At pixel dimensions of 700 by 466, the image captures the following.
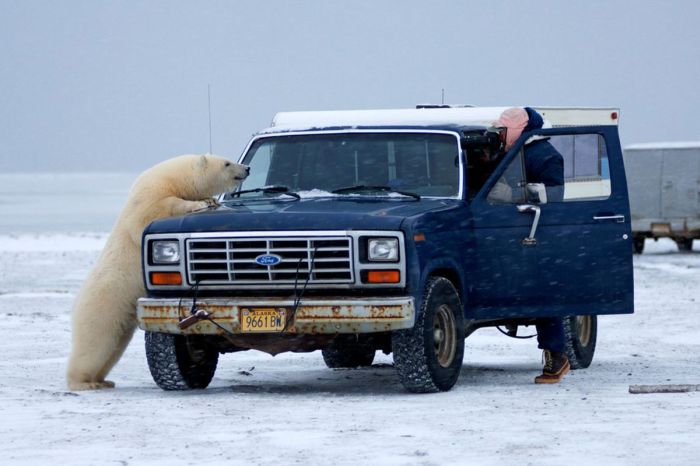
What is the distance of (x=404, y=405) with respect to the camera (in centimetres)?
855

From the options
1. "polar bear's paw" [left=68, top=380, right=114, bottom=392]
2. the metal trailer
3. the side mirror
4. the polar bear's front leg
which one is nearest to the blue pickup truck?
the side mirror

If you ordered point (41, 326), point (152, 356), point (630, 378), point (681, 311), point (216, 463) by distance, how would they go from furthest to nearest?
point (681, 311) → point (41, 326) → point (630, 378) → point (152, 356) → point (216, 463)

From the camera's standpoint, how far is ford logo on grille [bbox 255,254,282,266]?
879 centimetres

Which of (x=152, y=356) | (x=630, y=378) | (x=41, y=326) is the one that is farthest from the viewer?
(x=41, y=326)

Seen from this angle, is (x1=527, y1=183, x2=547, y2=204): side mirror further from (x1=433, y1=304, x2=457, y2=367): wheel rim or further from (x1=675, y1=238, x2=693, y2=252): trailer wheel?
(x1=675, y1=238, x2=693, y2=252): trailer wheel

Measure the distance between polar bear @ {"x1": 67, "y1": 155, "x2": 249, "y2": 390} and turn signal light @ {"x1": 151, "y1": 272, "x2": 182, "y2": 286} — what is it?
62cm

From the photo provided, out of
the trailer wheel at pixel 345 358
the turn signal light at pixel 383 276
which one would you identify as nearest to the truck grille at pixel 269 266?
the turn signal light at pixel 383 276

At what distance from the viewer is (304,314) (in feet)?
28.5

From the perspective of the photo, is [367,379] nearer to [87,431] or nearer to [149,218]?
[149,218]

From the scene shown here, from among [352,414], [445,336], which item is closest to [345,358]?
[445,336]

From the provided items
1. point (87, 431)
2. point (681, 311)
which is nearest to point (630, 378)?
point (87, 431)

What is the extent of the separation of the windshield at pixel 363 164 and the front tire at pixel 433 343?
91 cm

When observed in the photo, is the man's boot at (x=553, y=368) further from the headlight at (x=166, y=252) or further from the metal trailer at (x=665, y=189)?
the metal trailer at (x=665, y=189)

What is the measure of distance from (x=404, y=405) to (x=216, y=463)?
230cm
